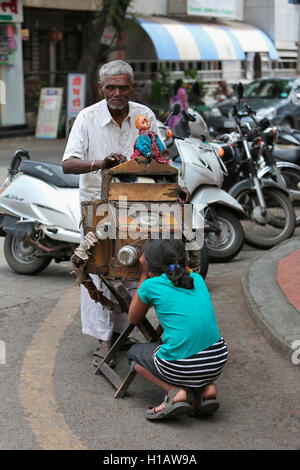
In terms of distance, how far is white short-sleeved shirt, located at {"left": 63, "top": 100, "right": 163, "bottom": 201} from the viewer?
4504 mm

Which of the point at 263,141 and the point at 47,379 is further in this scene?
the point at 263,141

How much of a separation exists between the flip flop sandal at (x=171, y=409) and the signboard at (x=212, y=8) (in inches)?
983

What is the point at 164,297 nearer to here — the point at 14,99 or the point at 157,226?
the point at 157,226

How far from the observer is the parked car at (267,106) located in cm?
1898

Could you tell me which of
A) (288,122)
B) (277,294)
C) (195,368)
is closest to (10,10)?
(288,122)

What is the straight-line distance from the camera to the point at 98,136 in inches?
179

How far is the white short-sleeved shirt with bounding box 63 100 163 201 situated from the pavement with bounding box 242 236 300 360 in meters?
1.55

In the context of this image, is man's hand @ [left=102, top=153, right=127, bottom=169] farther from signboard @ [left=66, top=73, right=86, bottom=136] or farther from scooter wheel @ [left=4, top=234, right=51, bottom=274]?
signboard @ [left=66, top=73, right=86, bottom=136]

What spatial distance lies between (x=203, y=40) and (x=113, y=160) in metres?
23.3

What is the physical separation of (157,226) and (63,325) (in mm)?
1798

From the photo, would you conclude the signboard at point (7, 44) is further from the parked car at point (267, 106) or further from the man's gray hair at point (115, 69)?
the man's gray hair at point (115, 69)

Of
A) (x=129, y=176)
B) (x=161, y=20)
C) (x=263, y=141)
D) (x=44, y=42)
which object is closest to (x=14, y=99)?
(x=44, y=42)

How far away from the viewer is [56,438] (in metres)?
3.59

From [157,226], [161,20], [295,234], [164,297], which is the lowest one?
[295,234]
